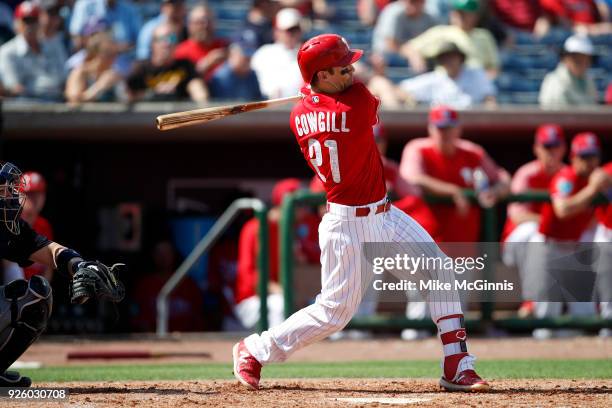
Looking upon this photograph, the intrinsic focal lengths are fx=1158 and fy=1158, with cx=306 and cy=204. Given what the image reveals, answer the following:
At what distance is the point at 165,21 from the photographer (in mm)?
10758

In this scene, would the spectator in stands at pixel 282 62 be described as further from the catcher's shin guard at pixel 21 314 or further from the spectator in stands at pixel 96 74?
the catcher's shin guard at pixel 21 314

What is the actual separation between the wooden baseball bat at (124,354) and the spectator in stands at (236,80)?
2.74 meters

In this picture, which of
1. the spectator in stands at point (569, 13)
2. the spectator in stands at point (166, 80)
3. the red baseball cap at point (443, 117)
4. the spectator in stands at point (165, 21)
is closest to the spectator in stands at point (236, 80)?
the spectator in stands at point (166, 80)

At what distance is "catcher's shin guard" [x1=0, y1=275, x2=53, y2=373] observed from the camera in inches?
199

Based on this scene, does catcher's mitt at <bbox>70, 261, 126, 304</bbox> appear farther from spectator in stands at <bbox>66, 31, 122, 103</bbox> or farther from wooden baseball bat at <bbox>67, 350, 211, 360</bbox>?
spectator in stands at <bbox>66, 31, 122, 103</bbox>

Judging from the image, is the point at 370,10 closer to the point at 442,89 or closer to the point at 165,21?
the point at 442,89

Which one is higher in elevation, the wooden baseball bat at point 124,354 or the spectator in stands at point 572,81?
the spectator in stands at point 572,81

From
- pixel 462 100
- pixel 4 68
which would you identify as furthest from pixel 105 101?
pixel 462 100

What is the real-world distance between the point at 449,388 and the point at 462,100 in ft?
17.3

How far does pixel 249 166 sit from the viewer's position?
1129 centimetres

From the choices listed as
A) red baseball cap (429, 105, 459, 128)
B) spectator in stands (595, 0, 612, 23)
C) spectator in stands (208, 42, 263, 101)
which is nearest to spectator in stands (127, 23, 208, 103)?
spectator in stands (208, 42, 263, 101)

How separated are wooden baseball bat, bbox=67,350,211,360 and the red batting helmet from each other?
3.37 m

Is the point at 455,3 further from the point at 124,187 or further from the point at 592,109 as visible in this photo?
the point at 124,187

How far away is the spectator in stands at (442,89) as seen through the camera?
10.2m
